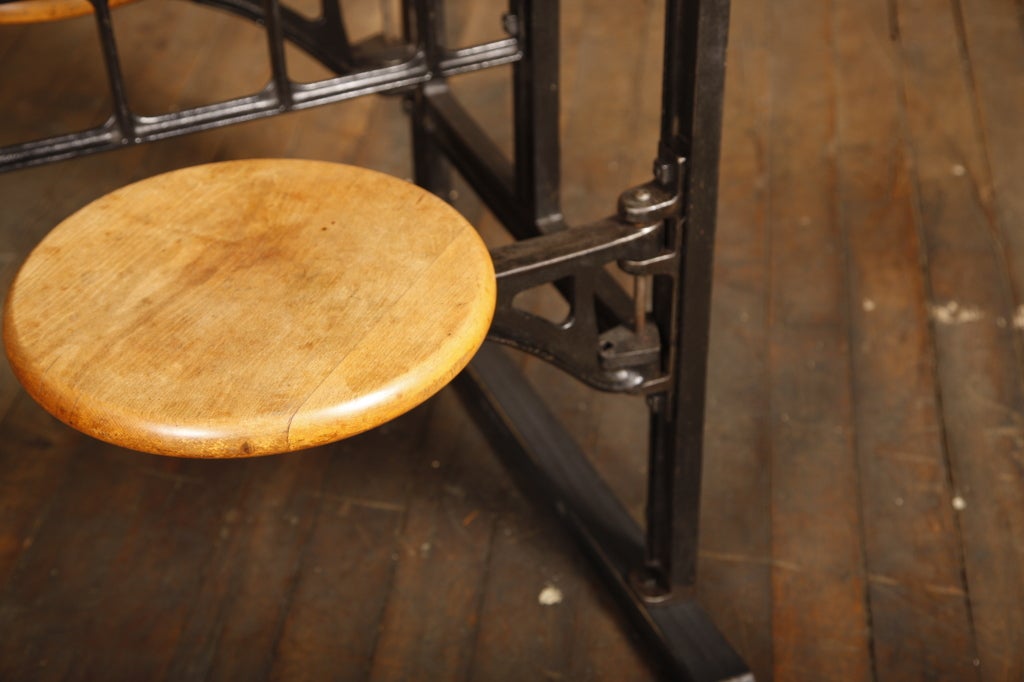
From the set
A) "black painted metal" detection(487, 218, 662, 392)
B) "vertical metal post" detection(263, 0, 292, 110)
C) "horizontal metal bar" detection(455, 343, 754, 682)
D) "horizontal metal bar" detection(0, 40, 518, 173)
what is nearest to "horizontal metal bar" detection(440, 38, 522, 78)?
"horizontal metal bar" detection(0, 40, 518, 173)

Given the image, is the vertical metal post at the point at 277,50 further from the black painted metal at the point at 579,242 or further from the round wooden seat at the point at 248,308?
the round wooden seat at the point at 248,308

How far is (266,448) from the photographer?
3.10ft

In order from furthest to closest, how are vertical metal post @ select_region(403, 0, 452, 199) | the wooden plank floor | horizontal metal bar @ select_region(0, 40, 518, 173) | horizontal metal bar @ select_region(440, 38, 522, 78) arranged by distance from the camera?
vertical metal post @ select_region(403, 0, 452, 199), the wooden plank floor, horizontal metal bar @ select_region(440, 38, 522, 78), horizontal metal bar @ select_region(0, 40, 518, 173)

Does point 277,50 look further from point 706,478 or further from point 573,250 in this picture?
point 706,478

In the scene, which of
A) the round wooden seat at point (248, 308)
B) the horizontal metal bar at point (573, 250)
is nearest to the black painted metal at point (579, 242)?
the horizontal metal bar at point (573, 250)

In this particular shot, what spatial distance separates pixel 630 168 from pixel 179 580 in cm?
128

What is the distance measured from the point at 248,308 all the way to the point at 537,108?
0.70 metres

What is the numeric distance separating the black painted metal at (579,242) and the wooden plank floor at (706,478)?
3.0 inches

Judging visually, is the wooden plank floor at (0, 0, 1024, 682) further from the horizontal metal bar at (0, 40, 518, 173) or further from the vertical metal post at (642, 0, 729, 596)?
the horizontal metal bar at (0, 40, 518, 173)

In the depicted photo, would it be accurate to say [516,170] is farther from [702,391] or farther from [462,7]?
[462,7]

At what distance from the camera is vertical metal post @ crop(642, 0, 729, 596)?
1.20 m

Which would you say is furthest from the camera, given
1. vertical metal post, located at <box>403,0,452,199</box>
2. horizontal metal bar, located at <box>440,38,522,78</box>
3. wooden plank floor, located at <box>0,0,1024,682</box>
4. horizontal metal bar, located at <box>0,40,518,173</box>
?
vertical metal post, located at <box>403,0,452,199</box>

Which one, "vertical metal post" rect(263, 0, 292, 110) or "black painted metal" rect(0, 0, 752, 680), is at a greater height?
"vertical metal post" rect(263, 0, 292, 110)

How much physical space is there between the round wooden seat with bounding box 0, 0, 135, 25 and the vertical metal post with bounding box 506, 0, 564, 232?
0.48m
